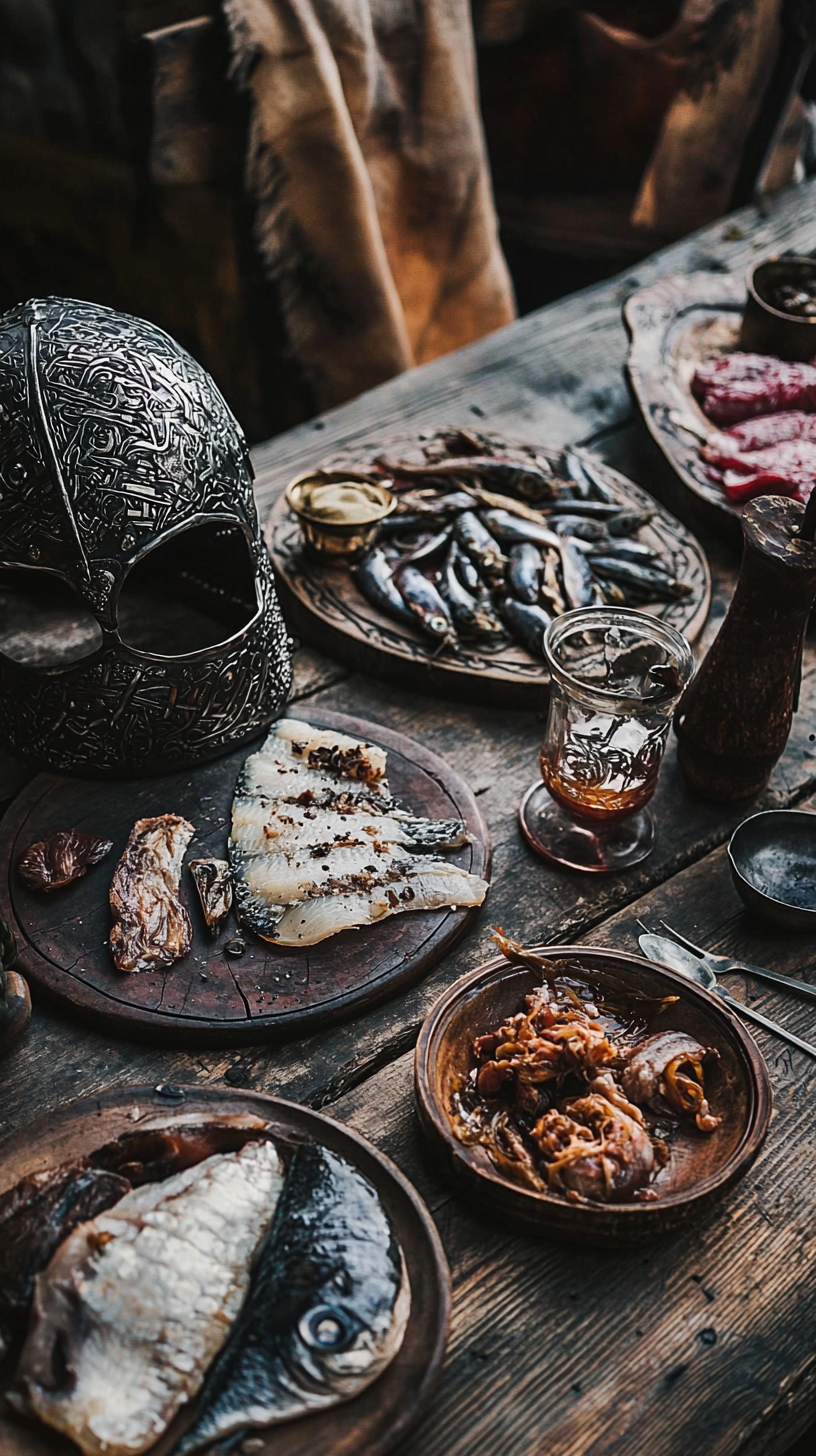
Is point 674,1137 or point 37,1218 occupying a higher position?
point 37,1218

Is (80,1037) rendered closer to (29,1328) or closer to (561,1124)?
(29,1328)

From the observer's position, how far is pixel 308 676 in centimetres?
274

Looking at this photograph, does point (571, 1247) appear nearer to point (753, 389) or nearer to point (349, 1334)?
point (349, 1334)

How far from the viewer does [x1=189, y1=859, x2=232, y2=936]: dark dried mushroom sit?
2055mm

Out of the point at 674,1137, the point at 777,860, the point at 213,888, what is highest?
the point at 213,888

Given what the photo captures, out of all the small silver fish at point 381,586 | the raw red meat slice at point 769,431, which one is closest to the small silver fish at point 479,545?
the small silver fish at point 381,586

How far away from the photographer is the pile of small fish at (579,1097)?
5.30 ft

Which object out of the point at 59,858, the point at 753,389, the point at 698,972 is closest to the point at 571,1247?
the point at 698,972

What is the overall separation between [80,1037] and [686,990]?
1051mm

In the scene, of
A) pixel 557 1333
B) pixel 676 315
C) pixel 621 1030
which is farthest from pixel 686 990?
pixel 676 315

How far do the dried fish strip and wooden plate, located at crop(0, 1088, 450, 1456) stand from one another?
308 mm

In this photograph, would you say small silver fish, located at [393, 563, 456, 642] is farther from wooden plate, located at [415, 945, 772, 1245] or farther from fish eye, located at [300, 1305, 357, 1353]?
fish eye, located at [300, 1305, 357, 1353]

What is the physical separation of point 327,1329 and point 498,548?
2021 millimetres

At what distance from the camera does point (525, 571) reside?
2.84 meters
